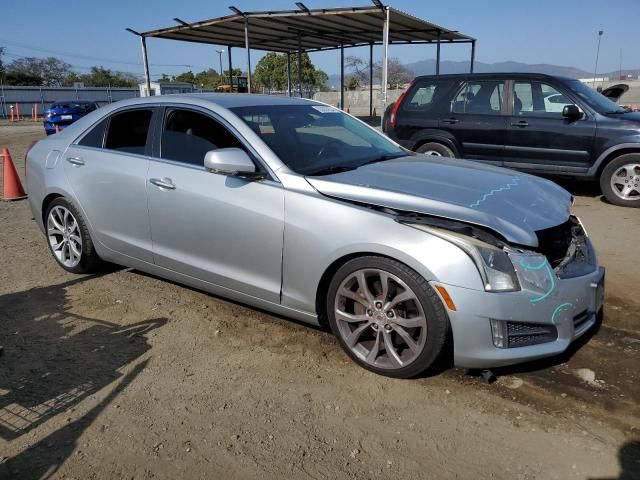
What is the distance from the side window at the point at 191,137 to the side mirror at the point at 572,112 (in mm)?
5645

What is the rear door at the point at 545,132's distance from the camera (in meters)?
7.43

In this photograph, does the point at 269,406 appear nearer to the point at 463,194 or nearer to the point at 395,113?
the point at 463,194

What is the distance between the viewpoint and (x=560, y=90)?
760 centimetres

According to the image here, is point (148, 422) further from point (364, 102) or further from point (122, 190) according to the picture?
point (364, 102)

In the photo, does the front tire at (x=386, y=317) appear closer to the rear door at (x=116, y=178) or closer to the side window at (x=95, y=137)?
the rear door at (x=116, y=178)

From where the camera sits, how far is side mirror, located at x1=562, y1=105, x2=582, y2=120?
7324 millimetres

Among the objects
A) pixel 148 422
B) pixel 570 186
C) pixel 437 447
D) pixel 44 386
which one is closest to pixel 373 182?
pixel 437 447

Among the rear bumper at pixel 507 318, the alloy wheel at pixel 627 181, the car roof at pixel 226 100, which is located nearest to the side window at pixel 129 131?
the car roof at pixel 226 100

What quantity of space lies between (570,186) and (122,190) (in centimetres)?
764

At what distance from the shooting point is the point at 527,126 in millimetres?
7750

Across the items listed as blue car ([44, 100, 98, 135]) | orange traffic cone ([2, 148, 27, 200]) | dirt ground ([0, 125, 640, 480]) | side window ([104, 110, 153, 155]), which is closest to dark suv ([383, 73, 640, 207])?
dirt ground ([0, 125, 640, 480])

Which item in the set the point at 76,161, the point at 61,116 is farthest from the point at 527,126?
the point at 61,116

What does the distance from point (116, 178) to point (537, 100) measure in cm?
624

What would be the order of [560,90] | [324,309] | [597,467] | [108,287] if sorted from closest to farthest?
[597,467], [324,309], [108,287], [560,90]
